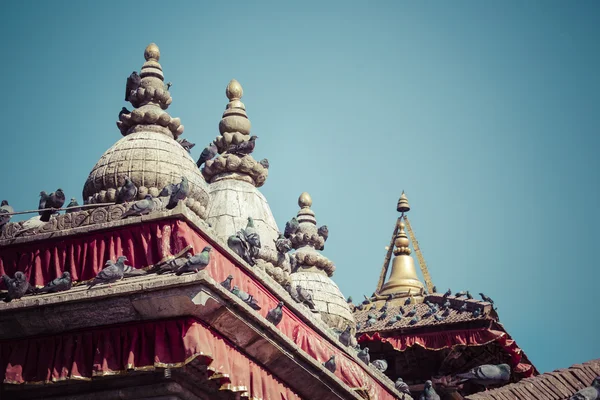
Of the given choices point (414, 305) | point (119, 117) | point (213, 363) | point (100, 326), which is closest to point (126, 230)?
point (100, 326)

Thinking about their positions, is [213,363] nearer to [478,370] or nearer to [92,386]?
[92,386]

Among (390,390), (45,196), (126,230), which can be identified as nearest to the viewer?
(126,230)

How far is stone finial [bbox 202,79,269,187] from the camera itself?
22844mm

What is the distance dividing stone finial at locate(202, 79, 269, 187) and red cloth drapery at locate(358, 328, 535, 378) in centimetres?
723

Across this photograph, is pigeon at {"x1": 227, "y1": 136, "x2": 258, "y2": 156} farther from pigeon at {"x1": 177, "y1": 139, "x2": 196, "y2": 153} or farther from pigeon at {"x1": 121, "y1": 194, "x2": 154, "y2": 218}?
pigeon at {"x1": 121, "y1": 194, "x2": 154, "y2": 218}

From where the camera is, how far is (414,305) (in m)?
31.3

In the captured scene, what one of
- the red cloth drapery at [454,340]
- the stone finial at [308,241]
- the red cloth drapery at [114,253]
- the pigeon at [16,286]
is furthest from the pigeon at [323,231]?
the pigeon at [16,286]

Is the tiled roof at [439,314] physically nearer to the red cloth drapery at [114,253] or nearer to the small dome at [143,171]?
the small dome at [143,171]

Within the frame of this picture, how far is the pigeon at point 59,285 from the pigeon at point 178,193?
1.89 metres

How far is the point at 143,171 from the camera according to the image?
60.5 feet

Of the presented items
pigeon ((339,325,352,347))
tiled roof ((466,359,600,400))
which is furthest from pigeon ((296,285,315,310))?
tiled roof ((466,359,600,400))

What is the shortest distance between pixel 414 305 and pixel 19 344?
17134 mm

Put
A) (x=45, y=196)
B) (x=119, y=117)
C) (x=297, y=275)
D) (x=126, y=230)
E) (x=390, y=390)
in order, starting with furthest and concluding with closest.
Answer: (x=297, y=275)
(x=390, y=390)
(x=119, y=117)
(x=45, y=196)
(x=126, y=230)

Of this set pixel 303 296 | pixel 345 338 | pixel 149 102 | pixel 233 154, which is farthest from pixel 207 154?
pixel 345 338
